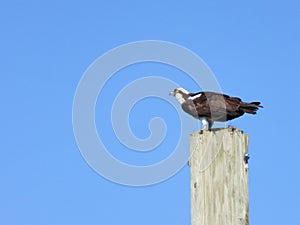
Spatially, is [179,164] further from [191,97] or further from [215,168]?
[191,97]

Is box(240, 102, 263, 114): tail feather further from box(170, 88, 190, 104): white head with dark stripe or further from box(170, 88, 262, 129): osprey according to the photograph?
box(170, 88, 190, 104): white head with dark stripe

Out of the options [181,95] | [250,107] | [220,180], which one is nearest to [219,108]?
[250,107]

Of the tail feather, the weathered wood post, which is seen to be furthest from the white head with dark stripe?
the weathered wood post

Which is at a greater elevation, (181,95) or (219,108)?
(181,95)

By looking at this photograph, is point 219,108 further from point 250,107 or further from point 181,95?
point 181,95

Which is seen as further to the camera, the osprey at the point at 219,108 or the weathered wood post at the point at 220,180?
the osprey at the point at 219,108

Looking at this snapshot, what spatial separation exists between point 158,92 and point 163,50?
786mm

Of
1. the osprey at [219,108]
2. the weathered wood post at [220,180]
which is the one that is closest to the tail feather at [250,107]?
the osprey at [219,108]

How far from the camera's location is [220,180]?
468cm

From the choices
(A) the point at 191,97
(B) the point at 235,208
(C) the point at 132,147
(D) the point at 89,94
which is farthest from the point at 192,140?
(A) the point at 191,97

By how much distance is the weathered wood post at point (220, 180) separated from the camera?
461 centimetres

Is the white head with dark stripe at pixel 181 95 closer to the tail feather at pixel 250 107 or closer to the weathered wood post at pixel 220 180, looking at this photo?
the tail feather at pixel 250 107

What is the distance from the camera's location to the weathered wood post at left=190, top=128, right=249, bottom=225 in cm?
461

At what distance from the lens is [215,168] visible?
4.76 meters
